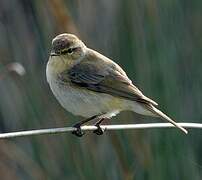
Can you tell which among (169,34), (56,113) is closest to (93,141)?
(56,113)

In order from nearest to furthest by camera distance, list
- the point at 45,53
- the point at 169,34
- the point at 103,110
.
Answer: the point at 103,110
the point at 169,34
the point at 45,53

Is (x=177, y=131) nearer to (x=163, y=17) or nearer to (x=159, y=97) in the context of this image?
(x=159, y=97)

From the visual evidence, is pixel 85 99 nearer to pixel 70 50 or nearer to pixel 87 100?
pixel 87 100

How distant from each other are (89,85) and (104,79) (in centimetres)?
10

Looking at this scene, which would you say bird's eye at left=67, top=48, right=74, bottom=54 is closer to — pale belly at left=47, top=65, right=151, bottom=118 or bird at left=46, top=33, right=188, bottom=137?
bird at left=46, top=33, right=188, bottom=137

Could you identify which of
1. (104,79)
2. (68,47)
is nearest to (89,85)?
(104,79)

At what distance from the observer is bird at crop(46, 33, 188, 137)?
11.2 ft

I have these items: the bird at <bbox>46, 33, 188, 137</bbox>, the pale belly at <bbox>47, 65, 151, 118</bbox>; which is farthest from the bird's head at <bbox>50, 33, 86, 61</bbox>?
the pale belly at <bbox>47, 65, 151, 118</bbox>

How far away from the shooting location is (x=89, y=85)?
11.8ft

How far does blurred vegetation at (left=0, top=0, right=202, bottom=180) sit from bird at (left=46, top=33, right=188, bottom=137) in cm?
14

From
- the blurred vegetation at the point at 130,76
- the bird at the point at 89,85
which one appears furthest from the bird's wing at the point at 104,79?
the blurred vegetation at the point at 130,76

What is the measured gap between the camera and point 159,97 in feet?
12.1

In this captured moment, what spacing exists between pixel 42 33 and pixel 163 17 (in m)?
0.79

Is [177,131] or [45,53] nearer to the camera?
[177,131]
